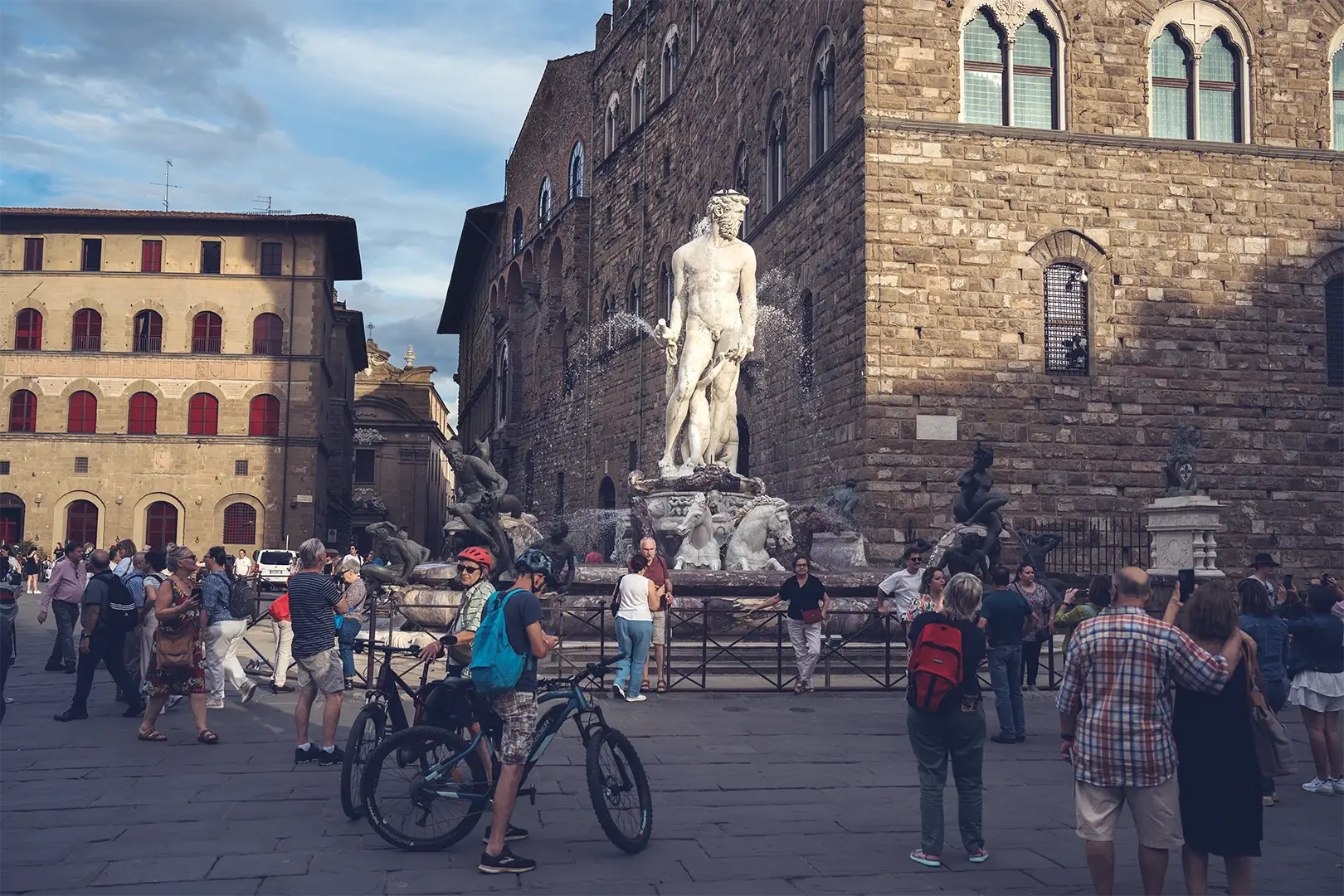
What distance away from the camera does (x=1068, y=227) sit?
1809cm

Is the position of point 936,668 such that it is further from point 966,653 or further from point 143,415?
point 143,415

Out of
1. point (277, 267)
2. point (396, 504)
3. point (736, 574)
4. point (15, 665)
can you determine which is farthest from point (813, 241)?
point (396, 504)

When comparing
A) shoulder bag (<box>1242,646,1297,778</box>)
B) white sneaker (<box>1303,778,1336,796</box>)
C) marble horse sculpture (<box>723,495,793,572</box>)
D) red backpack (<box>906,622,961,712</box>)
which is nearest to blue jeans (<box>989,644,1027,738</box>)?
white sneaker (<box>1303,778,1336,796</box>)

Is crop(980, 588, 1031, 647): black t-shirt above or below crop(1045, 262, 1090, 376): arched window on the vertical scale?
below

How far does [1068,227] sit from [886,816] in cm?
1340

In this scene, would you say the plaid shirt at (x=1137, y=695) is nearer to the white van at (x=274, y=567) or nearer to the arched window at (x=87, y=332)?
the white van at (x=274, y=567)

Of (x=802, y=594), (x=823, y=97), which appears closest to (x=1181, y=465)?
(x=802, y=594)

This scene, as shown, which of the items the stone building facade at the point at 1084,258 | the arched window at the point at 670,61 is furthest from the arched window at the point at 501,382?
the stone building facade at the point at 1084,258

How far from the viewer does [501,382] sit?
1902 inches

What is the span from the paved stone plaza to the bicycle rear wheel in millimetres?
124

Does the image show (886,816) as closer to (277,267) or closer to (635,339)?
(635,339)

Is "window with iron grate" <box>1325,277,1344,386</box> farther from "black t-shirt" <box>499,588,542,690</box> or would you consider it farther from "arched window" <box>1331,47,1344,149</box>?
"black t-shirt" <box>499,588,542,690</box>

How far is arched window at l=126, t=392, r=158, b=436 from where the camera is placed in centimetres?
4194

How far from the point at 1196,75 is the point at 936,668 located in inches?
614
